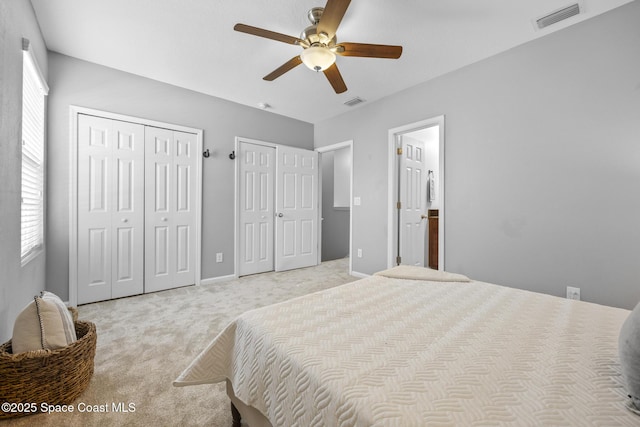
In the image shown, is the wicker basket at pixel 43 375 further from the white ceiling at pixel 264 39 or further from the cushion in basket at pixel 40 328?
the white ceiling at pixel 264 39

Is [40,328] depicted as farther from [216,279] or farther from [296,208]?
[296,208]

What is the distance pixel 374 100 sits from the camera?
378cm

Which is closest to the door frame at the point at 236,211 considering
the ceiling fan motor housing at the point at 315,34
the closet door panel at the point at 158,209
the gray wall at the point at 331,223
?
the closet door panel at the point at 158,209

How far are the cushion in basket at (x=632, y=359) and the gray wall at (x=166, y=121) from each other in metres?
3.75

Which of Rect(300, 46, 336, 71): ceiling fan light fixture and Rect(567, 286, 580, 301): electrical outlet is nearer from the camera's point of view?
Rect(300, 46, 336, 71): ceiling fan light fixture

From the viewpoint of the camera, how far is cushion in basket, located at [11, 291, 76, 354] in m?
1.39

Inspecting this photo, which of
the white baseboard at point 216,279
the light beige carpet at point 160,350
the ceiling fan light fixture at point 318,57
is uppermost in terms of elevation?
the ceiling fan light fixture at point 318,57

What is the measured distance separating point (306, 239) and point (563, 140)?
3.47 metres

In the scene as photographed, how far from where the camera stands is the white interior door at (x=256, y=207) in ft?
13.1

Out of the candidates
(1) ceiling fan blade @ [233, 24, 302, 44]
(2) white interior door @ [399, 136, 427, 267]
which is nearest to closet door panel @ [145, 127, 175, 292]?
(1) ceiling fan blade @ [233, 24, 302, 44]

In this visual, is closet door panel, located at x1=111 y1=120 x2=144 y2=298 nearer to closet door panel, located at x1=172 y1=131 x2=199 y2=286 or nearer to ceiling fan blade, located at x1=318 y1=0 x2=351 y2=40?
closet door panel, located at x1=172 y1=131 x2=199 y2=286

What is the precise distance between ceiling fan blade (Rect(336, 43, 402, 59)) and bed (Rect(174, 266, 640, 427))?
65.6 inches

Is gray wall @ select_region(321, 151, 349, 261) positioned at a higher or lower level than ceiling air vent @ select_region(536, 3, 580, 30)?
lower

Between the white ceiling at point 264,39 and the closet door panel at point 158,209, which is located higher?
the white ceiling at point 264,39
